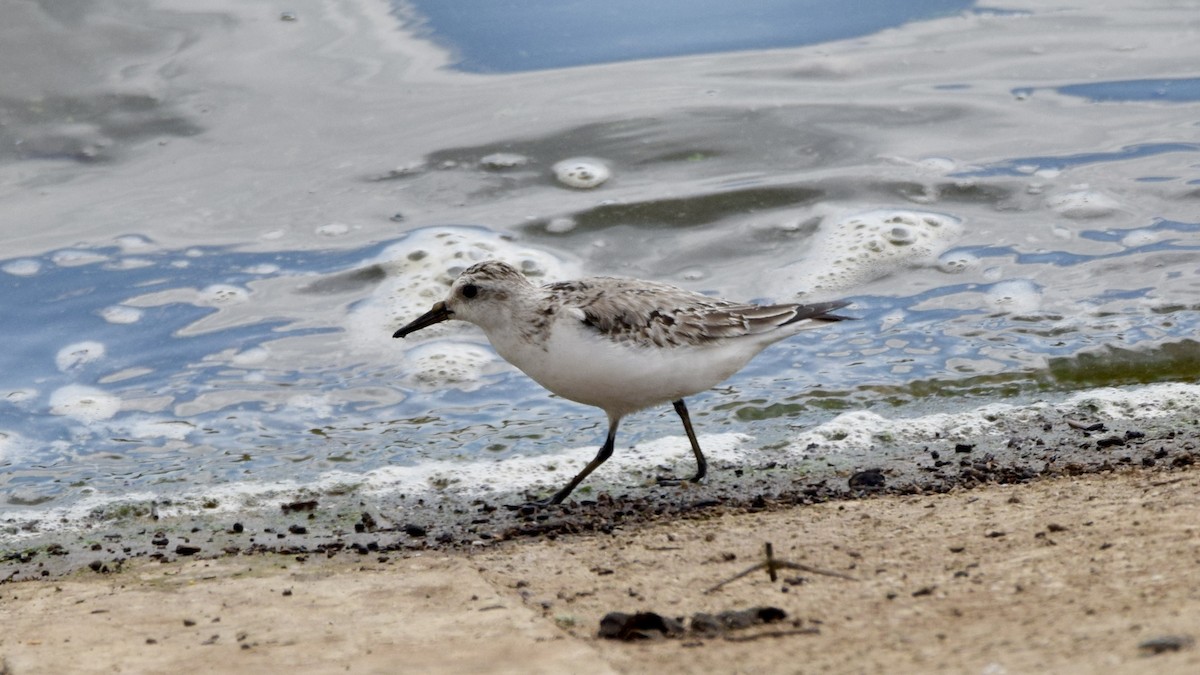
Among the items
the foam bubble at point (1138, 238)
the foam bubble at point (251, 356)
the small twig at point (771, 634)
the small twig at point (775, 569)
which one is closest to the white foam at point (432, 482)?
the foam bubble at point (251, 356)

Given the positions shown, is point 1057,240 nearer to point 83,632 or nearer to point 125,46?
point 83,632

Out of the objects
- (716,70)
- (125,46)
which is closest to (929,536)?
(716,70)

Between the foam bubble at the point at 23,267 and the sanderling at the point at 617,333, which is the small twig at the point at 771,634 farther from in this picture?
the foam bubble at the point at 23,267

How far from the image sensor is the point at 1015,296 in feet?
24.7

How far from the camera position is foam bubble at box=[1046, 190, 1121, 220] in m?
8.63

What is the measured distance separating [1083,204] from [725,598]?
Result: 20.0 feet

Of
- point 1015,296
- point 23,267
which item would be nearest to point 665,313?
point 1015,296

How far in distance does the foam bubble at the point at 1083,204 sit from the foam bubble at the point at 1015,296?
1.21 meters

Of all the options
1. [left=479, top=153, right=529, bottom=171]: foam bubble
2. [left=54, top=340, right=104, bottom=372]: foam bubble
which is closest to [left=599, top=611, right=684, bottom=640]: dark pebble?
[left=54, top=340, right=104, bottom=372]: foam bubble

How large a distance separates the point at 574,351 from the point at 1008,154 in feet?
18.5

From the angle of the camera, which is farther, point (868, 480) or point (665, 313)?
point (665, 313)

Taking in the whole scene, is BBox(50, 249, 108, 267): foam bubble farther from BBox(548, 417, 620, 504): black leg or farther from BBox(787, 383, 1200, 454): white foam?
BBox(787, 383, 1200, 454): white foam

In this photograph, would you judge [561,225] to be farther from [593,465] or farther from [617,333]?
[617,333]

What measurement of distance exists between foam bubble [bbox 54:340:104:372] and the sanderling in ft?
8.88
